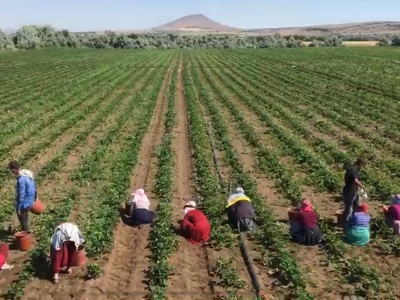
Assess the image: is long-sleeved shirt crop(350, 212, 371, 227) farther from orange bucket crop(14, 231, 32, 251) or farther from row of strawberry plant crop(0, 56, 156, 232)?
row of strawberry plant crop(0, 56, 156, 232)

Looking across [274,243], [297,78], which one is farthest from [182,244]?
[297,78]

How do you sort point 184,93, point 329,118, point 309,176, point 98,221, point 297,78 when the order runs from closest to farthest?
point 98,221 → point 309,176 → point 329,118 → point 184,93 → point 297,78

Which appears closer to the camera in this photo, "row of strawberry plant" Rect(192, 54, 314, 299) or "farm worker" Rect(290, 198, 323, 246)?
"row of strawberry plant" Rect(192, 54, 314, 299)

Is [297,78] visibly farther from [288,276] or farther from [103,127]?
[288,276]

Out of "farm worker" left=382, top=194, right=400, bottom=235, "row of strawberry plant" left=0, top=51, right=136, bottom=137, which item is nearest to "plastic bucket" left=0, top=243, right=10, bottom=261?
"farm worker" left=382, top=194, right=400, bottom=235

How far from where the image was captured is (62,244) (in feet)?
29.5

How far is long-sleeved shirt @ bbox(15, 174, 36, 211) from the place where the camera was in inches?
398

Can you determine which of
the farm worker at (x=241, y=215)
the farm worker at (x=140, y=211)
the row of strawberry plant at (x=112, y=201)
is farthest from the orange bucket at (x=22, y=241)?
the farm worker at (x=241, y=215)

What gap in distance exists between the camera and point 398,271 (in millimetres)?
9375

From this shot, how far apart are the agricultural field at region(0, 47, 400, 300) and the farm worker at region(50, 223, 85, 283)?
319 mm

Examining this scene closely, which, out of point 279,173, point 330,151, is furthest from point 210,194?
point 330,151

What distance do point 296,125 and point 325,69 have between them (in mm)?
28101

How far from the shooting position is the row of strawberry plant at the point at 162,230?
29.3 feet

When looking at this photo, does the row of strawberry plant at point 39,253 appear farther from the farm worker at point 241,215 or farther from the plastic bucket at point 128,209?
the farm worker at point 241,215
